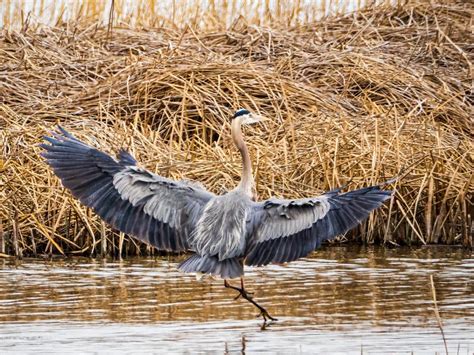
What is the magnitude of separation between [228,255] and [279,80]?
5.70m

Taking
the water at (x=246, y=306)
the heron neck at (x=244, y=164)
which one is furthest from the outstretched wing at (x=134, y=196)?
the water at (x=246, y=306)

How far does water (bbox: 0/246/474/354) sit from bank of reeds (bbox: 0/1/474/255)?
531 mm

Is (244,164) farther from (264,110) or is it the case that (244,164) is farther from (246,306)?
(264,110)

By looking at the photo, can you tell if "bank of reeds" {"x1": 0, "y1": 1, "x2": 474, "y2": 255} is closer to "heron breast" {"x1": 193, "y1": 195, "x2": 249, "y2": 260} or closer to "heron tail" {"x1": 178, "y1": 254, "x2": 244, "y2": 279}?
"heron breast" {"x1": 193, "y1": 195, "x2": 249, "y2": 260}

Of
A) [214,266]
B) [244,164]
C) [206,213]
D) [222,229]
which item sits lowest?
[214,266]

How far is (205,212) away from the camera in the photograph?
22.8 feet

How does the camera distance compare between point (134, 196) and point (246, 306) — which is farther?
point (246, 306)

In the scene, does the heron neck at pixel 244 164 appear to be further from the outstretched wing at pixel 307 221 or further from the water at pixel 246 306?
the water at pixel 246 306

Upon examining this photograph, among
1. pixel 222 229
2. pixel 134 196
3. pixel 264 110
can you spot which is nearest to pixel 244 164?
pixel 222 229

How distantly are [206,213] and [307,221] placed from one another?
2.16ft

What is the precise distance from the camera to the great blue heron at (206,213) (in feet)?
21.9

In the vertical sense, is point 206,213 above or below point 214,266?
above

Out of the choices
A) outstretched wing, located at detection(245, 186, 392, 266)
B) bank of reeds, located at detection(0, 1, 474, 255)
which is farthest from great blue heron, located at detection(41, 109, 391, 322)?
bank of reeds, located at detection(0, 1, 474, 255)

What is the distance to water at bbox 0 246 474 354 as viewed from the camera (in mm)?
5914
